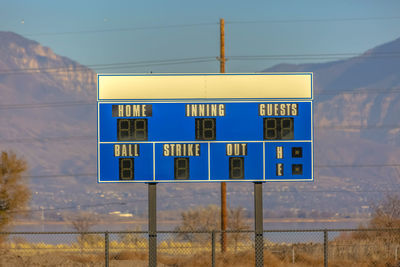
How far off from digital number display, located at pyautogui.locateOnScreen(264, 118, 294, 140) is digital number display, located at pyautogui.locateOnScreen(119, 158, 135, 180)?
3518 mm

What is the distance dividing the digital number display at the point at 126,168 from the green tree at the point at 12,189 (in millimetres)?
28803

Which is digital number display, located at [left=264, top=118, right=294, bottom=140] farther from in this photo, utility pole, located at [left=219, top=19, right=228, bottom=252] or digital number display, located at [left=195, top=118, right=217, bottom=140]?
utility pole, located at [left=219, top=19, right=228, bottom=252]

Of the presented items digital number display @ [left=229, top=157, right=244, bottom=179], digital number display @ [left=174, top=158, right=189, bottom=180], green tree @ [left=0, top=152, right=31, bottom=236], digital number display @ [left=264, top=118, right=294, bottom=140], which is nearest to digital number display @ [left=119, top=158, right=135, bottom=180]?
digital number display @ [left=174, top=158, right=189, bottom=180]

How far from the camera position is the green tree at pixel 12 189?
1966 inches

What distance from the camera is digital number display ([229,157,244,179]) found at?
869 inches

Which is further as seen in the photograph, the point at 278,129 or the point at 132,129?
the point at 278,129

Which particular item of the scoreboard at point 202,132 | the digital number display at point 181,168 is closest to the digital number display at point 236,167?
the scoreboard at point 202,132

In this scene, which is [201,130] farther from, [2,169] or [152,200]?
[2,169]

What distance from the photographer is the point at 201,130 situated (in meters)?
22.2

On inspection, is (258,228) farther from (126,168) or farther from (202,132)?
(126,168)

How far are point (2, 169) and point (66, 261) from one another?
26326 millimetres

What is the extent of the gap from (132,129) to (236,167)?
2.84 meters

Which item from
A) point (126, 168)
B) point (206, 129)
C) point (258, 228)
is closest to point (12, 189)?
point (126, 168)

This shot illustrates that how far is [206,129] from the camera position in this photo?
22.2 metres
